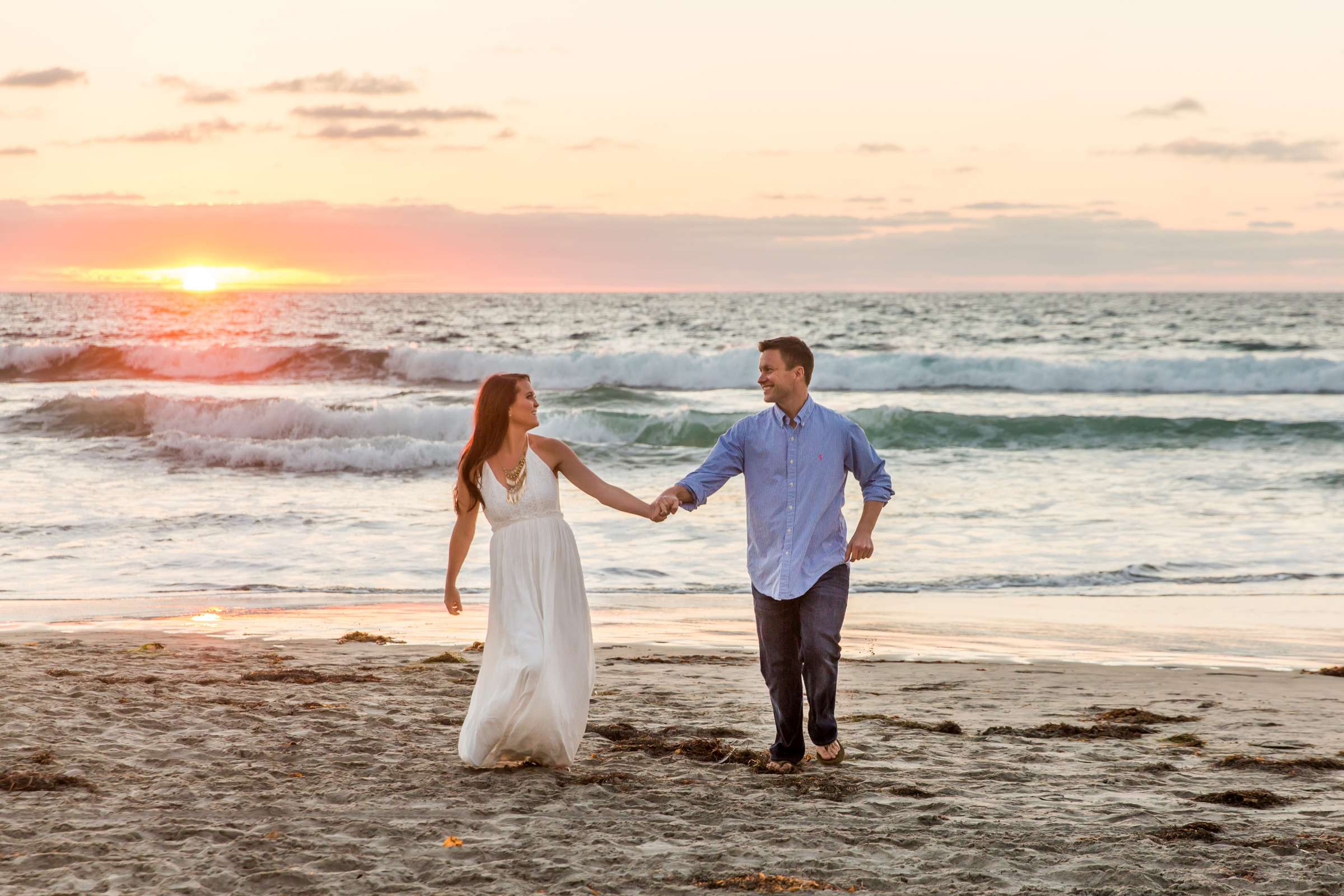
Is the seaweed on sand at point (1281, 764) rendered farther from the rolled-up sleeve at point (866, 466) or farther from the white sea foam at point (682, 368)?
the white sea foam at point (682, 368)

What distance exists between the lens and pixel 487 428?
504 cm

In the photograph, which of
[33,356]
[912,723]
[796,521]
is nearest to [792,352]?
[796,521]

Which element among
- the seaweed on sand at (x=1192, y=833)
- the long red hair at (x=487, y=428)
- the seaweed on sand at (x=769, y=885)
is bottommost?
the seaweed on sand at (x=1192, y=833)

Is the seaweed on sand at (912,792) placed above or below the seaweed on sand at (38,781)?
below

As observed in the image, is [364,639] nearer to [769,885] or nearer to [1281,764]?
[769,885]

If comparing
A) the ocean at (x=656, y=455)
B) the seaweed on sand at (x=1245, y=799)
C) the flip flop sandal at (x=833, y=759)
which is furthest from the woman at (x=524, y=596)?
the ocean at (x=656, y=455)

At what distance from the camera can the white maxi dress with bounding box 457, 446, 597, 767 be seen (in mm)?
4926

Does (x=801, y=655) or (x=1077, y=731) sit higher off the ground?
(x=801, y=655)

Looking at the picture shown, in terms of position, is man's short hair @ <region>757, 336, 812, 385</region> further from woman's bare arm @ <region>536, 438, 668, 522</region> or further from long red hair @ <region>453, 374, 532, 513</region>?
long red hair @ <region>453, 374, 532, 513</region>

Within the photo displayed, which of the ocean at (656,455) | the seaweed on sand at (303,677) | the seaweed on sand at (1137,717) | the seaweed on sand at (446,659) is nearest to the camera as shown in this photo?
the seaweed on sand at (1137,717)

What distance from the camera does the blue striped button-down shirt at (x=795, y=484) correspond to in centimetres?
488

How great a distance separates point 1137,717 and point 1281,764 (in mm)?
950

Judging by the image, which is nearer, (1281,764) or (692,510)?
(692,510)

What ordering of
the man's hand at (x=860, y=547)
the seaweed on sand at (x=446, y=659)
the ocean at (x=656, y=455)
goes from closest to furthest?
the man's hand at (x=860, y=547) < the seaweed on sand at (x=446, y=659) < the ocean at (x=656, y=455)
